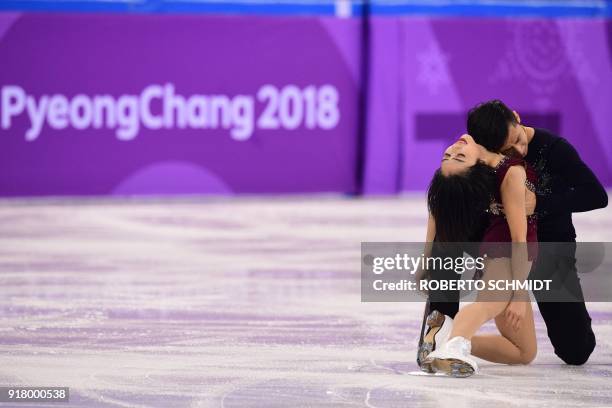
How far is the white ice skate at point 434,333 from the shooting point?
4566 mm

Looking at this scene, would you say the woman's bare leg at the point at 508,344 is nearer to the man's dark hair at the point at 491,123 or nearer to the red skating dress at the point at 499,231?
the red skating dress at the point at 499,231

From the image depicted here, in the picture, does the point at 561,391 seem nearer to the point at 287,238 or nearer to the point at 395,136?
the point at 287,238

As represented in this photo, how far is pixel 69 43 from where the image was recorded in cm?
1096

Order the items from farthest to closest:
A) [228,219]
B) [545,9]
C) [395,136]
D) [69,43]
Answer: [545,9]
[395,136]
[69,43]
[228,219]

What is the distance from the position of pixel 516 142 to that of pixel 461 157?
0.76ft

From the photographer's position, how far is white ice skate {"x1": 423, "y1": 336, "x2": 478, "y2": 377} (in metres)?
4.41

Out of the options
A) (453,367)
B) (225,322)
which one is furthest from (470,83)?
(453,367)

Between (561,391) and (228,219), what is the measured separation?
5.85 meters

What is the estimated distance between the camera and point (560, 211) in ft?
15.3

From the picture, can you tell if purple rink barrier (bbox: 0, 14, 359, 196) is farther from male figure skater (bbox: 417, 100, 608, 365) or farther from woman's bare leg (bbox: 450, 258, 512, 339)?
woman's bare leg (bbox: 450, 258, 512, 339)

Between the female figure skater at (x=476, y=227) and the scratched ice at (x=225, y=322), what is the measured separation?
146mm

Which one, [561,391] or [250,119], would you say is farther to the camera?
[250,119]

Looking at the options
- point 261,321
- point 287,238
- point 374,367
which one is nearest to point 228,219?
point 287,238

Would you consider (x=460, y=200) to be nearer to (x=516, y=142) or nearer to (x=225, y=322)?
(x=516, y=142)
